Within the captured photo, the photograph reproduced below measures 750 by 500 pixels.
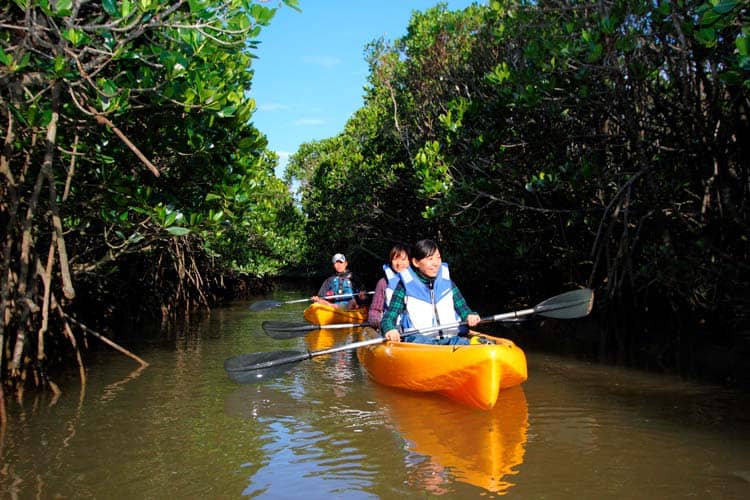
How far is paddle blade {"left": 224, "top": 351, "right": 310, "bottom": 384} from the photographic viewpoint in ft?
19.5

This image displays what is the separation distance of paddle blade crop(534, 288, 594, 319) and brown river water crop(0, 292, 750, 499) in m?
0.70

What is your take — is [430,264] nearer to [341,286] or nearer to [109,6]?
[109,6]

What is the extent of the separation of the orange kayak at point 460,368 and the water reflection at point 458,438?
0.14 meters

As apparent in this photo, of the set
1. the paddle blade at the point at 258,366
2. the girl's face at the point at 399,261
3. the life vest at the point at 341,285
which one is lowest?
the paddle blade at the point at 258,366

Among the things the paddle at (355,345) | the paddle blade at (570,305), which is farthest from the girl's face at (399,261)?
the paddle blade at (570,305)

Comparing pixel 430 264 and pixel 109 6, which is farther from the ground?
pixel 109 6

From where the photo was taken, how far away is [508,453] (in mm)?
3979

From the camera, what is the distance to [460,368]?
4.71 meters

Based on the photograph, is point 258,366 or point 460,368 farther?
point 258,366

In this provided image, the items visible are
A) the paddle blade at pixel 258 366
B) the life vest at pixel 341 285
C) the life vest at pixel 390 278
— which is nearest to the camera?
the paddle blade at pixel 258 366

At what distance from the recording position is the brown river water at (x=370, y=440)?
3.47m

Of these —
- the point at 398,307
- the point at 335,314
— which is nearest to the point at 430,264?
the point at 398,307

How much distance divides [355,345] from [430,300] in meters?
0.77

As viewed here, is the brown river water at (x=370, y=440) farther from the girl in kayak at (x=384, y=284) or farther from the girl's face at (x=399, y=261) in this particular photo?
the girl's face at (x=399, y=261)
